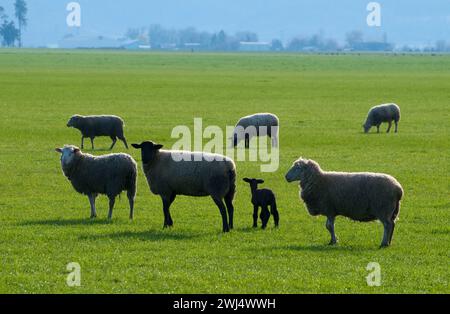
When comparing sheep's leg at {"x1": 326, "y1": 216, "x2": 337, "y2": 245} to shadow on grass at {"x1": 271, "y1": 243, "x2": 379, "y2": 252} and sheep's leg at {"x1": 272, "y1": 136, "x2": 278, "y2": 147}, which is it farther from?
sheep's leg at {"x1": 272, "y1": 136, "x2": 278, "y2": 147}

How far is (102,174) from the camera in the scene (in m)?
18.1

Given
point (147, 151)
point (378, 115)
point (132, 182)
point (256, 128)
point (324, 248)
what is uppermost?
point (147, 151)

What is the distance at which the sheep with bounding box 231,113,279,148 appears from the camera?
108 ft

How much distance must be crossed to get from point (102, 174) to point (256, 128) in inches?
627

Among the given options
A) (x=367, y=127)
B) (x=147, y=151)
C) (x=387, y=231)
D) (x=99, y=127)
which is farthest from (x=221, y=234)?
(x=367, y=127)

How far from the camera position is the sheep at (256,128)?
32.8 metres

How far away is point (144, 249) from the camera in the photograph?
14.9m

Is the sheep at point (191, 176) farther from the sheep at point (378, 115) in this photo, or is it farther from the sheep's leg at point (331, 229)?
the sheep at point (378, 115)

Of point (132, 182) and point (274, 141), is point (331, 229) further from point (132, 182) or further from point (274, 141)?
A: point (274, 141)

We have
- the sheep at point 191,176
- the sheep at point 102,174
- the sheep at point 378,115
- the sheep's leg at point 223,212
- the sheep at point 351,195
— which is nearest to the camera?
the sheep at point 351,195

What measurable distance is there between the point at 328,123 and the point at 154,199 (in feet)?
73.9

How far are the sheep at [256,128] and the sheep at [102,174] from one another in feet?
46.8

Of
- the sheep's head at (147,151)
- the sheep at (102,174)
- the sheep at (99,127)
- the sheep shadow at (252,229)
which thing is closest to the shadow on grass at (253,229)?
the sheep shadow at (252,229)
